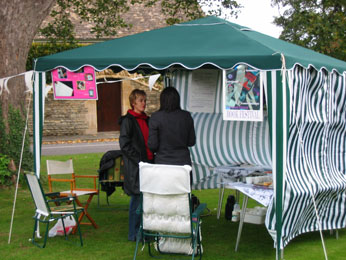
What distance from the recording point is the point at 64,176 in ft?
42.8

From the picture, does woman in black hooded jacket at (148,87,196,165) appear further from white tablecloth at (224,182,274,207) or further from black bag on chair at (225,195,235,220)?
black bag on chair at (225,195,235,220)

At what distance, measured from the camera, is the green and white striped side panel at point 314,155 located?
600 centimetres

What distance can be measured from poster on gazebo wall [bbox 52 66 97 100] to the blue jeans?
4.07 ft

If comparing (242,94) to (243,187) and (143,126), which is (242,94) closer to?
(243,187)

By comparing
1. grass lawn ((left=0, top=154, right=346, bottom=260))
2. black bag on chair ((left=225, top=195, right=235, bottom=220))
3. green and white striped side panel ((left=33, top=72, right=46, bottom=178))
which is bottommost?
grass lawn ((left=0, top=154, right=346, bottom=260))

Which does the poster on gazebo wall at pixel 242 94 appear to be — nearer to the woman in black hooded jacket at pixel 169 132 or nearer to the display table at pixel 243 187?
the woman in black hooded jacket at pixel 169 132

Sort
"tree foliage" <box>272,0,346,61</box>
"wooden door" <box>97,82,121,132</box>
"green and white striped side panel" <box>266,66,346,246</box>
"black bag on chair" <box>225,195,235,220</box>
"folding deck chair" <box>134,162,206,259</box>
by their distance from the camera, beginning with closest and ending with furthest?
Result: "folding deck chair" <box>134,162,206,259</box>, "green and white striped side panel" <box>266,66,346,246</box>, "black bag on chair" <box>225,195,235,220</box>, "tree foliage" <box>272,0,346,61</box>, "wooden door" <box>97,82,121,132</box>

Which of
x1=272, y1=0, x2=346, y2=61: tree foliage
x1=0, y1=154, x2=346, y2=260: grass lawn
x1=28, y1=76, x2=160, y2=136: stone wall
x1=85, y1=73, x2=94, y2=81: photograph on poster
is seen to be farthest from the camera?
x1=28, y1=76, x2=160, y2=136: stone wall

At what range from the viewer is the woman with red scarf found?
6480 millimetres

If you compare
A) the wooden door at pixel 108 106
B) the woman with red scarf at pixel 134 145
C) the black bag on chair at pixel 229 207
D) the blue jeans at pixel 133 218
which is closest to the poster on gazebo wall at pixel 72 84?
the woman with red scarf at pixel 134 145

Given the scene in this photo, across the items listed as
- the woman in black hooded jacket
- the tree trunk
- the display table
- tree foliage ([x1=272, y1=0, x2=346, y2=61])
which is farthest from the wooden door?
the woman in black hooded jacket

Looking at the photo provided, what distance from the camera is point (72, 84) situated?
6520mm

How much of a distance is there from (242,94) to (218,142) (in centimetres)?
303

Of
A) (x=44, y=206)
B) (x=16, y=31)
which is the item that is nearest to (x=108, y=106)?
(x=16, y=31)
